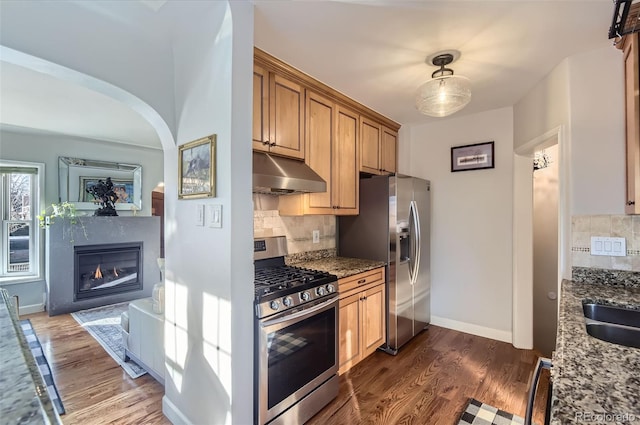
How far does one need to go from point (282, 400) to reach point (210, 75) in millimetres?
1983

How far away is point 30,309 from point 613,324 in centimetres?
620

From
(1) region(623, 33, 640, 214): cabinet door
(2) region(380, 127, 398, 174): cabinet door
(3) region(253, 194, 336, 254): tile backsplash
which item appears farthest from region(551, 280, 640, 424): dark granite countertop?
(2) region(380, 127, 398, 174): cabinet door

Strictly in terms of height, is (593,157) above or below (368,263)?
above

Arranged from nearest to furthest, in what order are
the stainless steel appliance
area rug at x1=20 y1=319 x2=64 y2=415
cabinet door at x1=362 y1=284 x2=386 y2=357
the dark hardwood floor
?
the stainless steel appliance < the dark hardwood floor < area rug at x1=20 y1=319 x2=64 y2=415 < cabinet door at x1=362 y1=284 x2=386 y2=357

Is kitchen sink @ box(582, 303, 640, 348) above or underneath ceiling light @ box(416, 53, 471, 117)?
underneath

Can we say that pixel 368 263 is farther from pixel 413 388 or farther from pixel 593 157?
pixel 593 157

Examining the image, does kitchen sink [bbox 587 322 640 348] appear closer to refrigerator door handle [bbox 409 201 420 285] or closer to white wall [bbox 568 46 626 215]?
white wall [bbox 568 46 626 215]

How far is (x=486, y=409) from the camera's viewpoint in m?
2.11

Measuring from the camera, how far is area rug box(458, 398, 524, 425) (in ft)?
6.49

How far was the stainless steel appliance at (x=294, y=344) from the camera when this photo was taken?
172cm

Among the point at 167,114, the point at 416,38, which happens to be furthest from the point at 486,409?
the point at 167,114

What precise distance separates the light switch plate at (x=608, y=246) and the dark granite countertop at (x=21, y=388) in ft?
8.72

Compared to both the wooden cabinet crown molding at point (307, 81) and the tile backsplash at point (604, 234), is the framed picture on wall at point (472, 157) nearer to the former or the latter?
the wooden cabinet crown molding at point (307, 81)

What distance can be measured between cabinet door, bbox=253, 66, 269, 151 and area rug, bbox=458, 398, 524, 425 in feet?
7.57
